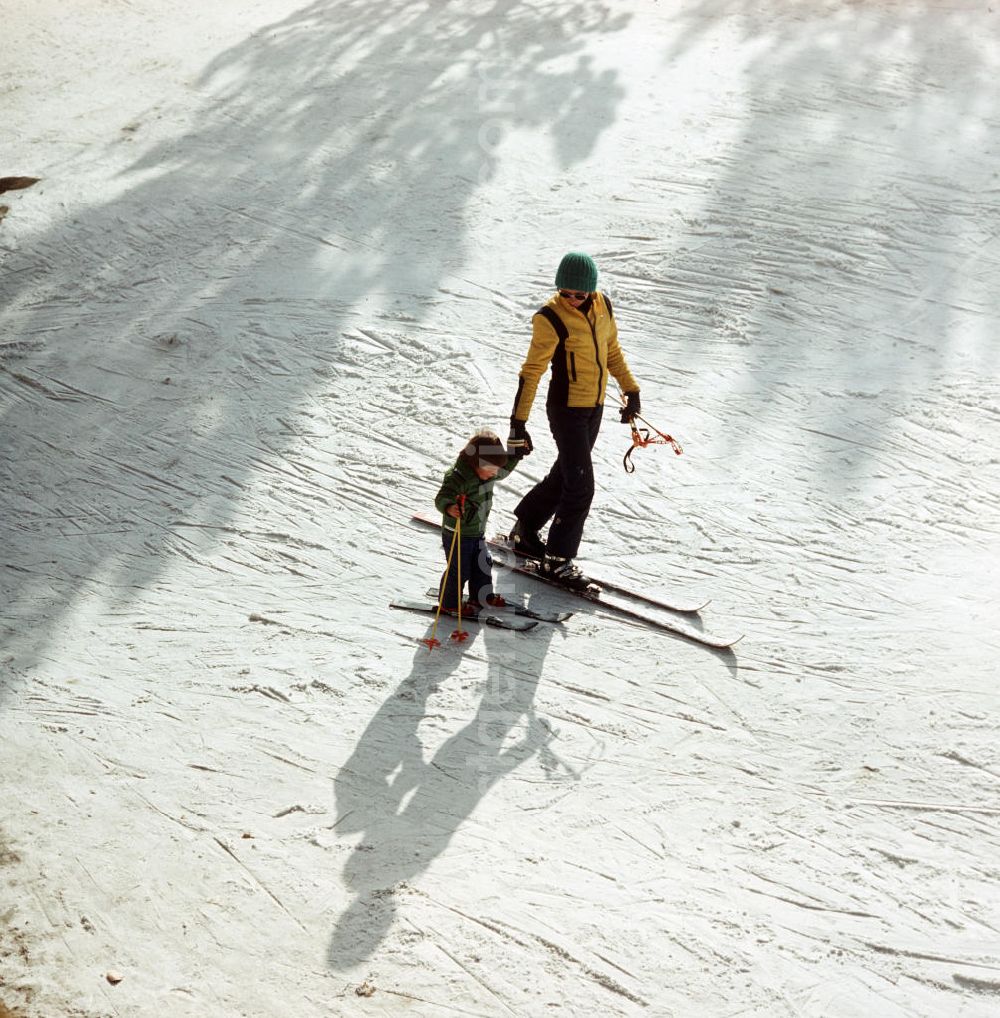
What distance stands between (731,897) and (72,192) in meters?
10.3

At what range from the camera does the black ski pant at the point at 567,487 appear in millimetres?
6375

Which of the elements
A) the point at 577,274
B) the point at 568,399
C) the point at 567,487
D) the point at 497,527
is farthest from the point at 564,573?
the point at 577,274

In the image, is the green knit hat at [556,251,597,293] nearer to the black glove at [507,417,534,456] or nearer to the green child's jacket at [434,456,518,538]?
the black glove at [507,417,534,456]

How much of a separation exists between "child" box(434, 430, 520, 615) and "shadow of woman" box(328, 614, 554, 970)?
29 cm

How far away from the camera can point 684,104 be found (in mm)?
12727

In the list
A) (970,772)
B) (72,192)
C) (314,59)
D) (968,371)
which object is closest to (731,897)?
(970,772)

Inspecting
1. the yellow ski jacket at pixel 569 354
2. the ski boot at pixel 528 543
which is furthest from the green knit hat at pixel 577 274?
the ski boot at pixel 528 543

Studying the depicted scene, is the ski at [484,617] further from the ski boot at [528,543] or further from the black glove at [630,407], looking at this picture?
the black glove at [630,407]

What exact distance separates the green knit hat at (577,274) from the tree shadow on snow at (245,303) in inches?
92.9

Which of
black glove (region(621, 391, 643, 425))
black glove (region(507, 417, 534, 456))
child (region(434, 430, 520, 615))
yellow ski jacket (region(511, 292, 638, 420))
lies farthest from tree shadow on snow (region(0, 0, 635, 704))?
black glove (region(621, 391, 643, 425))

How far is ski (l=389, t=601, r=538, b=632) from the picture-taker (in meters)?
6.30

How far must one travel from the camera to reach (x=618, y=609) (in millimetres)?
6465

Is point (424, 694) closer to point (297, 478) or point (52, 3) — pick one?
point (297, 478)

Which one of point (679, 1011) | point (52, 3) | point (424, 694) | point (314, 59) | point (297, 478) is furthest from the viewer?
point (52, 3)
